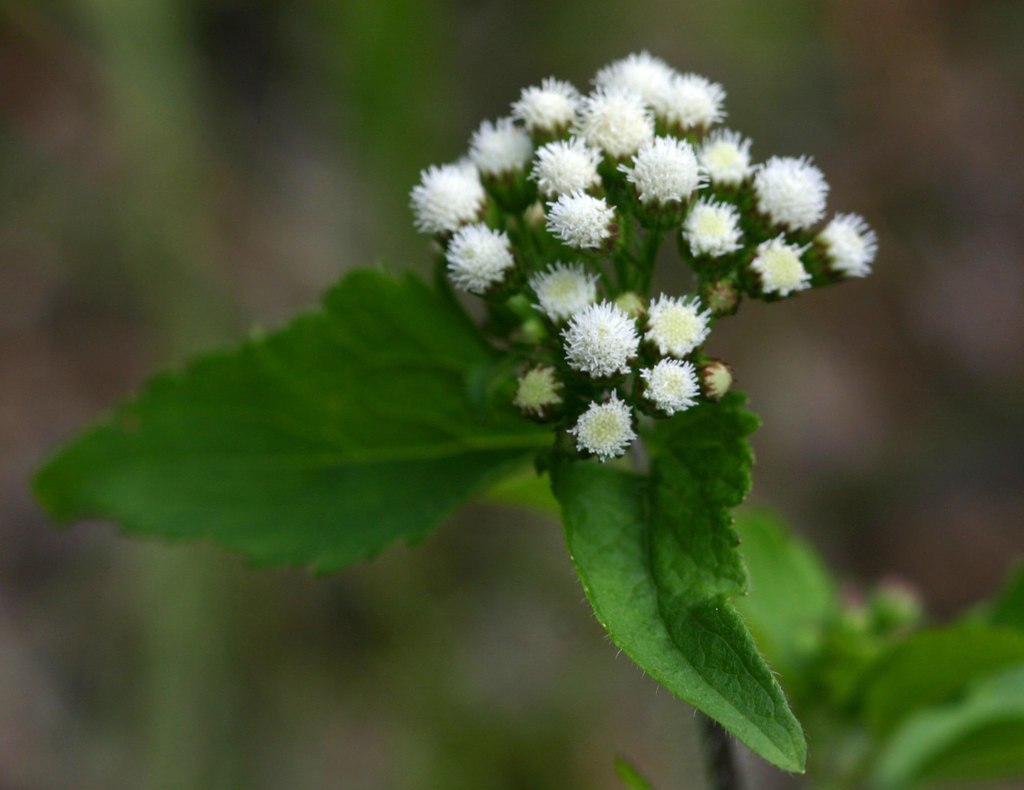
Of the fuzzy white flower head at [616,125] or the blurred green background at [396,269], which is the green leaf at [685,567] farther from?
the blurred green background at [396,269]

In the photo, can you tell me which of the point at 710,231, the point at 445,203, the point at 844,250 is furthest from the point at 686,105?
the point at 445,203

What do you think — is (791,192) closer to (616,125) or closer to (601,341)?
(616,125)

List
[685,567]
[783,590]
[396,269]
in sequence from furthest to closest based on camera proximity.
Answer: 1. [396,269]
2. [783,590]
3. [685,567]

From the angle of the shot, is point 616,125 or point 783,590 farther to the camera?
point 783,590

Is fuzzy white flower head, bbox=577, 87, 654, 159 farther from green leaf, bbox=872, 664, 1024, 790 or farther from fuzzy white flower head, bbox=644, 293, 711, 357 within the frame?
green leaf, bbox=872, 664, 1024, 790

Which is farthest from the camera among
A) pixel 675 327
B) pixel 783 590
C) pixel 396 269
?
pixel 396 269

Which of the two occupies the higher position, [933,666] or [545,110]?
[545,110]
